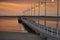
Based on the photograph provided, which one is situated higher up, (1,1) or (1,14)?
(1,1)

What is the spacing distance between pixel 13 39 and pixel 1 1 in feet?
61.9

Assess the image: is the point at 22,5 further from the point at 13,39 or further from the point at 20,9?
the point at 13,39

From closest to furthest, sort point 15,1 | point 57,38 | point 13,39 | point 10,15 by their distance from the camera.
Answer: point 57,38 < point 13,39 < point 15,1 < point 10,15

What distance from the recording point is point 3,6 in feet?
79.1

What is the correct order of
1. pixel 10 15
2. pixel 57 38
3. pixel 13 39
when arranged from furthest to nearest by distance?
pixel 10 15 < pixel 13 39 < pixel 57 38

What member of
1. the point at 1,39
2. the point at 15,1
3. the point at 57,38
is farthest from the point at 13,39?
the point at 15,1

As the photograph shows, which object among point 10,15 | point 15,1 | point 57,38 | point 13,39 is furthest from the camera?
point 10,15

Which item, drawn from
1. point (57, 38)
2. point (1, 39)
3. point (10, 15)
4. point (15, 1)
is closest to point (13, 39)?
point (1, 39)

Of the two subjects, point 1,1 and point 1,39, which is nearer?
point 1,39

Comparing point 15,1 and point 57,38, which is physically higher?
point 15,1

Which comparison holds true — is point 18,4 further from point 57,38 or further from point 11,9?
point 57,38

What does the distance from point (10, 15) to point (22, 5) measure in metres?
2.95

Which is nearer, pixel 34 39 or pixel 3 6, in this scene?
pixel 34 39

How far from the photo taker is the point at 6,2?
24312 mm
